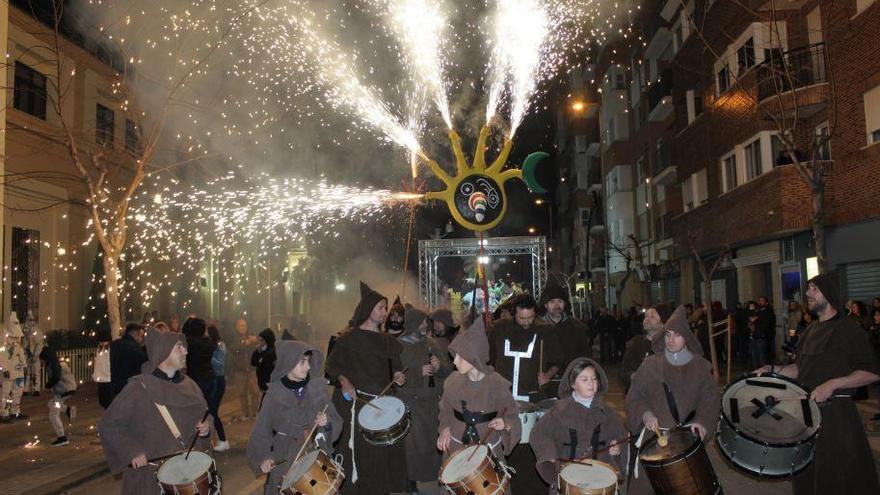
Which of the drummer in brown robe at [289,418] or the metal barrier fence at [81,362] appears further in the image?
the metal barrier fence at [81,362]

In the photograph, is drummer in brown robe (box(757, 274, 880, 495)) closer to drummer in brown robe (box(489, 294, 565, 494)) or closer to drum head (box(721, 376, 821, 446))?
drum head (box(721, 376, 821, 446))

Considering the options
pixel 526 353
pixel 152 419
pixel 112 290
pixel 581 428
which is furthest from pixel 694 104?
pixel 152 419

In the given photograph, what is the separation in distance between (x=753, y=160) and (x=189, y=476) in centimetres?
2012

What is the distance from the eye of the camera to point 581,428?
5379 millimetres

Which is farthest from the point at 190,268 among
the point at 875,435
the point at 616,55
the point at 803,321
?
the point at 616,55

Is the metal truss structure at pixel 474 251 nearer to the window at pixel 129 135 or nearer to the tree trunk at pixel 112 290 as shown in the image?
the window at pixel 129 135

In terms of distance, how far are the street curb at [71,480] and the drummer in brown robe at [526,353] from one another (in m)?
5.11

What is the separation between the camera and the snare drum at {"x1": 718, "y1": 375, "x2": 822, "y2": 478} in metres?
5.45

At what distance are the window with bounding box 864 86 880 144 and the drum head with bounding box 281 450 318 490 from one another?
15313mm

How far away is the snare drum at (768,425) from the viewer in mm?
5453

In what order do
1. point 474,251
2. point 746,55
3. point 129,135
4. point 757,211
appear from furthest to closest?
point 474,251 < point 129,135 < point 746,55 < point 757,211

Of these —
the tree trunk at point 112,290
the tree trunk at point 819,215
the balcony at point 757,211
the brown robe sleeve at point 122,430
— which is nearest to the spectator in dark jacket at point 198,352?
the tree trunk at point 112,290

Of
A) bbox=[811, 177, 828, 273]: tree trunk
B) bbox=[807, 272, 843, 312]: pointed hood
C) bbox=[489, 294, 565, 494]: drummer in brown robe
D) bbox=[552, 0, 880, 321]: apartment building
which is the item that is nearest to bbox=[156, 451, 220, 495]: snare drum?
bbox=[489, 294, 565, 494]: drummer in brown robe

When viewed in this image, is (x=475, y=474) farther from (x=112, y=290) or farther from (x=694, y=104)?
(x=694, y=104)
